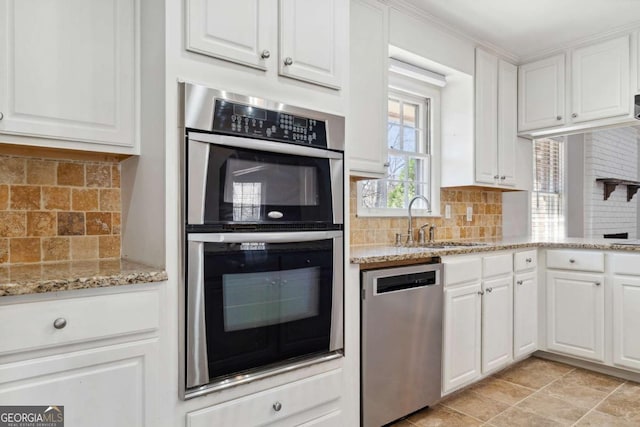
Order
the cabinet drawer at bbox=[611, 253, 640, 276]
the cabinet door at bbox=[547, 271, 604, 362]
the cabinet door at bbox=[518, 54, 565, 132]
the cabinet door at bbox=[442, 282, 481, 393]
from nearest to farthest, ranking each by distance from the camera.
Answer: the cabinet door at bbox=[442, 282, 481, 393] < the cabinet drawer at bbox=[611, 253, 640, 276] < the cabinet door at bbox=[547, 271, 604, 362] < the cabinet door at bbox=[518, 54, 565, 132]

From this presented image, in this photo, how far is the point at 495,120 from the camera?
11.5 ft

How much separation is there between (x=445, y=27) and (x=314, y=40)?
1.62m

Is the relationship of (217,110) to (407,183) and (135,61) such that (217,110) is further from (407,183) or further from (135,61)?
(407,183)

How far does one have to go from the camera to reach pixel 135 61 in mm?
1699

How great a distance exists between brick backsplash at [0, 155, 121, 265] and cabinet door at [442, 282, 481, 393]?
1.85m

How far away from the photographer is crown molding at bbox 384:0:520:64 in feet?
9.01

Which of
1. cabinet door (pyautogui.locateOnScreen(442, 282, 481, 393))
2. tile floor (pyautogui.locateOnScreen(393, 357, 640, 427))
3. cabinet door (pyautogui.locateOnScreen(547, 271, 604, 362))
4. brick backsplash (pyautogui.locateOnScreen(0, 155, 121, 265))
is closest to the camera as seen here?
brick backsplash (pyautogui.locateOnScreen(0, 155, 121, 265))

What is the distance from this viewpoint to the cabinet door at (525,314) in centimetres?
305

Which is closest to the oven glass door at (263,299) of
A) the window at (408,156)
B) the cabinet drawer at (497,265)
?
the window at (408,156)

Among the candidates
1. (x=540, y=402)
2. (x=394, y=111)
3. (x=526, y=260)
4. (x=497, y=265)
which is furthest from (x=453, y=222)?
(x=540, y=402)

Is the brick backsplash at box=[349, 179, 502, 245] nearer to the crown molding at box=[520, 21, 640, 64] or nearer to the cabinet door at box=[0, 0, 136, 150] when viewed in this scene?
the crown molding at box=[520, 21, 640, 64]

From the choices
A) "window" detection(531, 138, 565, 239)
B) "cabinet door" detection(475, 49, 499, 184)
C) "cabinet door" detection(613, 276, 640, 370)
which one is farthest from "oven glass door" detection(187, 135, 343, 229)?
"window" detection(531, 138, 565, 239)

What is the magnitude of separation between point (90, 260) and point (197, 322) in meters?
0.67

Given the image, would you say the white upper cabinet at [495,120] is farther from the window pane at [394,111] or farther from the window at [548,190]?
the window at [548,190]
